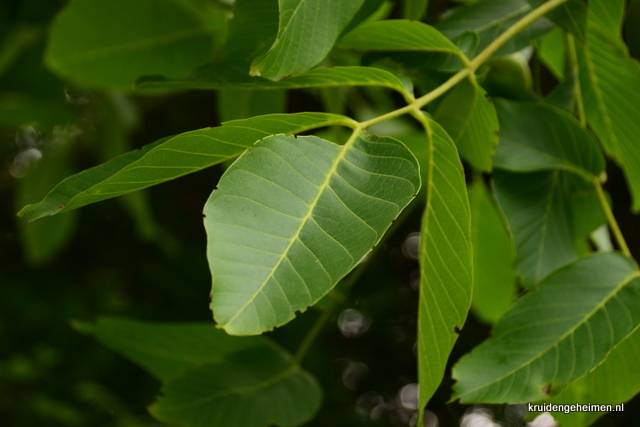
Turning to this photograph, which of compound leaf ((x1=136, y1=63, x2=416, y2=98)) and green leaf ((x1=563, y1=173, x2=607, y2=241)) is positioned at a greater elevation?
compound leaf ((x1=136, y1=63, x2=416, y2=98))

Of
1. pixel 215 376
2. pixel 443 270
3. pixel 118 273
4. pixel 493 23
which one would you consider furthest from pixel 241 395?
pixel 118 273

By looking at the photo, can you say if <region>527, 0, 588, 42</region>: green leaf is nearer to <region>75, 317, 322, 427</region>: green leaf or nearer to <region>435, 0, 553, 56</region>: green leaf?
<region>435, 0, 553, 56</region>: green leaf

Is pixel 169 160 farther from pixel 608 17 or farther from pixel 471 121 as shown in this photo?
pixel 608 17

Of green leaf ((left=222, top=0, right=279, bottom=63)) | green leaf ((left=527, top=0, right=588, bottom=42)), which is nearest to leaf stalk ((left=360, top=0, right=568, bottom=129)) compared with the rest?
green leaf ((left=527, top=0, right=588, bottom=42))

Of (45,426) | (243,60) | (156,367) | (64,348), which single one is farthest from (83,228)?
(243,60)

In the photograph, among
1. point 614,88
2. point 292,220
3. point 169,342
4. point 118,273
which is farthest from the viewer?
point 118,273

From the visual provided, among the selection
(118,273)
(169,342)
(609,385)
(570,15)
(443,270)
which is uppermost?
(570,15)

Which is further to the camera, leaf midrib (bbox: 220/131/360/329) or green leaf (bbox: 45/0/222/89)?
green leaf (bbox: 45/0/222/89)

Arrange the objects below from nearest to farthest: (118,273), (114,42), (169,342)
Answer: (169,342) → (114,42) → (118,273)

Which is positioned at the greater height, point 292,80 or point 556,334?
point 292,80
